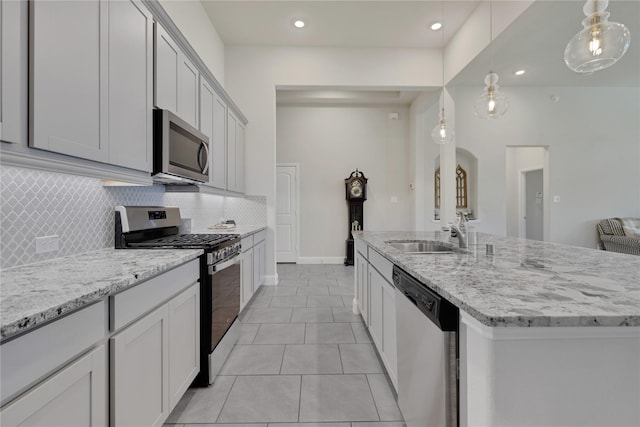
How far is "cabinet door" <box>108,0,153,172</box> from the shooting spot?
148 centimetres

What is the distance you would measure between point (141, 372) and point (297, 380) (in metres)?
1.03

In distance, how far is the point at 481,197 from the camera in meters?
5.85

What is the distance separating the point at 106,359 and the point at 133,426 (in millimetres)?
355

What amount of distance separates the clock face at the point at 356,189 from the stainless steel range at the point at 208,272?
3714 millimetres

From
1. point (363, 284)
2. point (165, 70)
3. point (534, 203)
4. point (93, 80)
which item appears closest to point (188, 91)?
point (165, 70)

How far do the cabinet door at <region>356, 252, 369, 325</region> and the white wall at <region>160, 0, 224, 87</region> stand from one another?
118 inches

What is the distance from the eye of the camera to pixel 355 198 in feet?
18.9

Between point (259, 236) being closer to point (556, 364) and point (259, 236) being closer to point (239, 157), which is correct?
point (239, 157)

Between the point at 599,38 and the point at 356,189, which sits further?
the point at 356,189

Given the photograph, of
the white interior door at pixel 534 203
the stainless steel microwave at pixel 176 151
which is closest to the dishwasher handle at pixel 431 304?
the stainless steel microwave at pixel 176 151

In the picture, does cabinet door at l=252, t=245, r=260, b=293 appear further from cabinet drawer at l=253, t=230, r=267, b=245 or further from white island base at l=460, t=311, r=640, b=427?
white island base at l=460, t=311, r=640, b=427

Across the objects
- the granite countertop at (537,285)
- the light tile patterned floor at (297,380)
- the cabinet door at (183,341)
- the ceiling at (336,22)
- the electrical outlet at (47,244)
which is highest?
the ceiling at (336,22)

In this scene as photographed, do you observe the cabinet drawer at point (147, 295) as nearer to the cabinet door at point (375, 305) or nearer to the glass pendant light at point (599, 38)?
the cabinet door at point (375, 305)

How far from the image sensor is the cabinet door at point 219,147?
2975 millimetres
